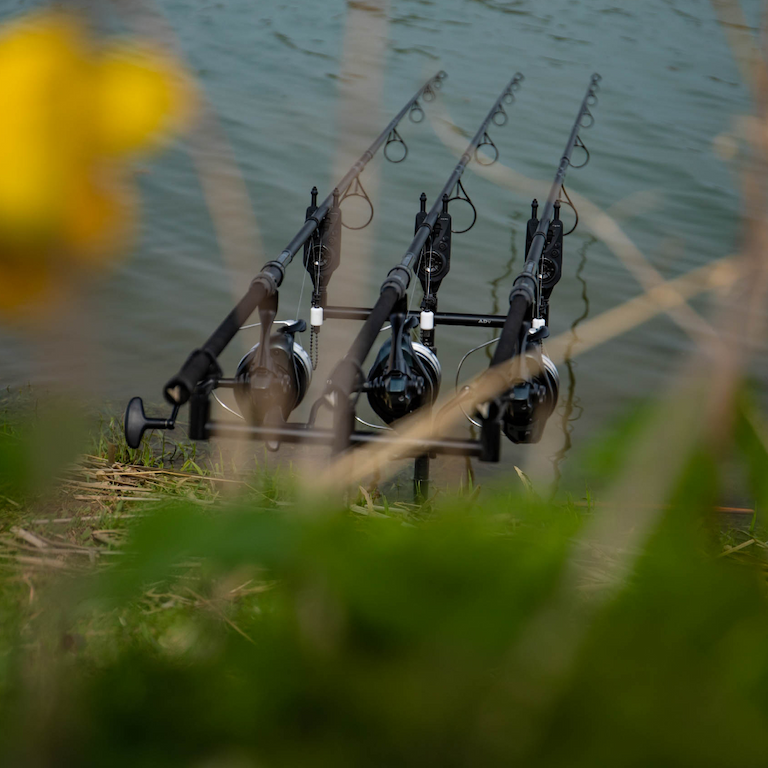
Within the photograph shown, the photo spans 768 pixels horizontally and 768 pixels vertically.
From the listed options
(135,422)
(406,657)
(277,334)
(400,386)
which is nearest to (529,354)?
(400,386)

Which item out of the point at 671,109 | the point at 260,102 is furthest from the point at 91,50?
the point at 671,109

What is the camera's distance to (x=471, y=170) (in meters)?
2.86

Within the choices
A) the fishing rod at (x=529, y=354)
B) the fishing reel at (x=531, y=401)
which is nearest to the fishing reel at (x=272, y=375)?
the fishing rod at (x=529, y=354)

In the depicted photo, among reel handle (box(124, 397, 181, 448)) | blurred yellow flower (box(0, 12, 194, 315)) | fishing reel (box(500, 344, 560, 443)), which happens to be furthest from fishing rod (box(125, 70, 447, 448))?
fishing reel (box(500, 344, 560, 443))

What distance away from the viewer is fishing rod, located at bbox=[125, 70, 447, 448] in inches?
41.8

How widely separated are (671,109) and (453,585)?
8.47 m

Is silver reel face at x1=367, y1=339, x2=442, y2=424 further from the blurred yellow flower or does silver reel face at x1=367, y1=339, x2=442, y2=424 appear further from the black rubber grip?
the blurred yellow flower

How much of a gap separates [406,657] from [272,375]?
139 cm

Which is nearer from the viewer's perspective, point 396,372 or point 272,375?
point 272,375

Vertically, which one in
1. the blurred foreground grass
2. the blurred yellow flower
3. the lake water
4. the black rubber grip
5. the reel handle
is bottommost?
the lake water

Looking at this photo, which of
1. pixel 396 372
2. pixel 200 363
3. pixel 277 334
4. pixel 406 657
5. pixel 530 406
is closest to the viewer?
pixel 406 657

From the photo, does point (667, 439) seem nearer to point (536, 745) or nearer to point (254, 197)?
point (536, 745)

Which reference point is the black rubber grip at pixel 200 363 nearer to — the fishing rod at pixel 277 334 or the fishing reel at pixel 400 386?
the fishing rod at pixel 277 334

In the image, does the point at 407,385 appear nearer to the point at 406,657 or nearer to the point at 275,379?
the point at 275,379
